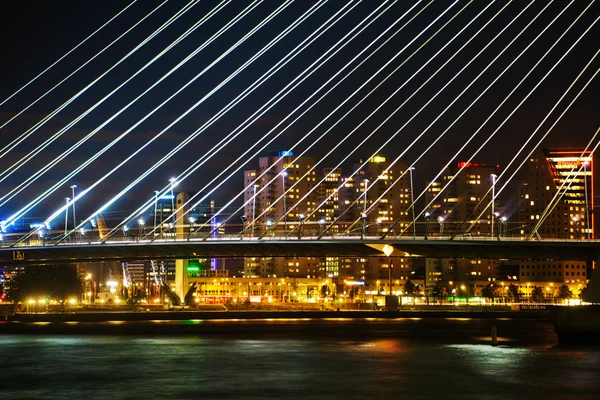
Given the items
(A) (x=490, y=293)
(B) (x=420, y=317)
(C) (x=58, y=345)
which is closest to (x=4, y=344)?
(C) (x=58, y=345)

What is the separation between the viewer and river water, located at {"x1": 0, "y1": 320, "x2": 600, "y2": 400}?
23.3 m

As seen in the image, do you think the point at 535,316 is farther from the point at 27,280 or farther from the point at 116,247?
the point at 27,280

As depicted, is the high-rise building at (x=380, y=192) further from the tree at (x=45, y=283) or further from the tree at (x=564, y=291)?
the tree at (x=45, y=283)

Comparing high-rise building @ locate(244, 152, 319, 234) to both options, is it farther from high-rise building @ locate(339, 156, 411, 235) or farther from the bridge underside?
the bridge underside

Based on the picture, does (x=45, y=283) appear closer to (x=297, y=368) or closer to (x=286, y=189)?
(x=286, y=189)

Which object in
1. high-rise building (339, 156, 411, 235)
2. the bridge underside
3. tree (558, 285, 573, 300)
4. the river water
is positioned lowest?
the river water

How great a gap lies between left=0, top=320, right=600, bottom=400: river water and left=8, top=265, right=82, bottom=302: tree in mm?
56541

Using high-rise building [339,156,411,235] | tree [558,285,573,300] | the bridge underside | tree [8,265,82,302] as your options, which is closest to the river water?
the bridge underside

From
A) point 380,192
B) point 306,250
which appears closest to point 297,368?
point 306,250

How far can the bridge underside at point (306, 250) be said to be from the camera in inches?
2157

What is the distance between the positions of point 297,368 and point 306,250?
29.2 metres

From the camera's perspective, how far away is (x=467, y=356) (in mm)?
32188

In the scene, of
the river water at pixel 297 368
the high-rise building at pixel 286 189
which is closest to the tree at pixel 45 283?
the high-rise building at pixel 286 189

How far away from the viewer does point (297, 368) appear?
93.4 ft
